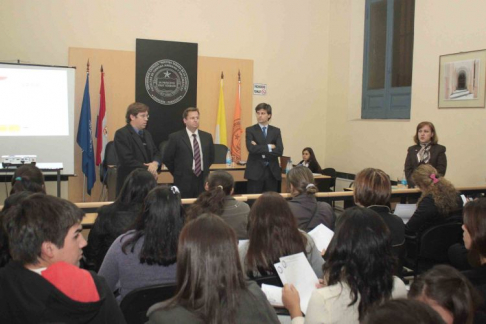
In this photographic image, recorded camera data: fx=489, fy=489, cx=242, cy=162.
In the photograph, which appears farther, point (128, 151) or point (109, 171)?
point (109, 171)

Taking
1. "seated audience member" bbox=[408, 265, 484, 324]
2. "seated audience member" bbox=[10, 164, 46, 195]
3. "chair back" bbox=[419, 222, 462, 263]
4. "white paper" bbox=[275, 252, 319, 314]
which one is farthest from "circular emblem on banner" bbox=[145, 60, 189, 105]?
"seated audience member" bbox=[408, 265, 484, 324]

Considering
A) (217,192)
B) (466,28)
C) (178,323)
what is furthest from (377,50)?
(178,323)

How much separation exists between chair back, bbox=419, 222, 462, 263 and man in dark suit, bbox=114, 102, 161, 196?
2.62 metres

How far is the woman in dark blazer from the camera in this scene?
525 centimetres

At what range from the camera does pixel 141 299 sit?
186 cm

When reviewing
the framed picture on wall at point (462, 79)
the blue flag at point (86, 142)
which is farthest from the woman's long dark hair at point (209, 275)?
the blue flag at point (86, 142)

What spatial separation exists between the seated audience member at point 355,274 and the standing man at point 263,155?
400 centimetres

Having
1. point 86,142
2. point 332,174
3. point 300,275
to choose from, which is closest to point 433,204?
point 300,275

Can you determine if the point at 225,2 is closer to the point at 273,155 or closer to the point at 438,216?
the point at 273,155

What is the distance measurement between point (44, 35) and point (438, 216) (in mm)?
5908

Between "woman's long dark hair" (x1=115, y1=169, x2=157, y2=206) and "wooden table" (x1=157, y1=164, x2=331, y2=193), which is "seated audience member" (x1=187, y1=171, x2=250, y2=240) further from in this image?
"wooden table" (x1=157, y1=164, x2=331, y2=193)

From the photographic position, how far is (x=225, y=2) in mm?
8109

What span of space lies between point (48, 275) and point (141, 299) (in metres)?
0.53

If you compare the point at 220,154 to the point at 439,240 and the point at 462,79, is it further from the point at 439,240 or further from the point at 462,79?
the point at 439,240
